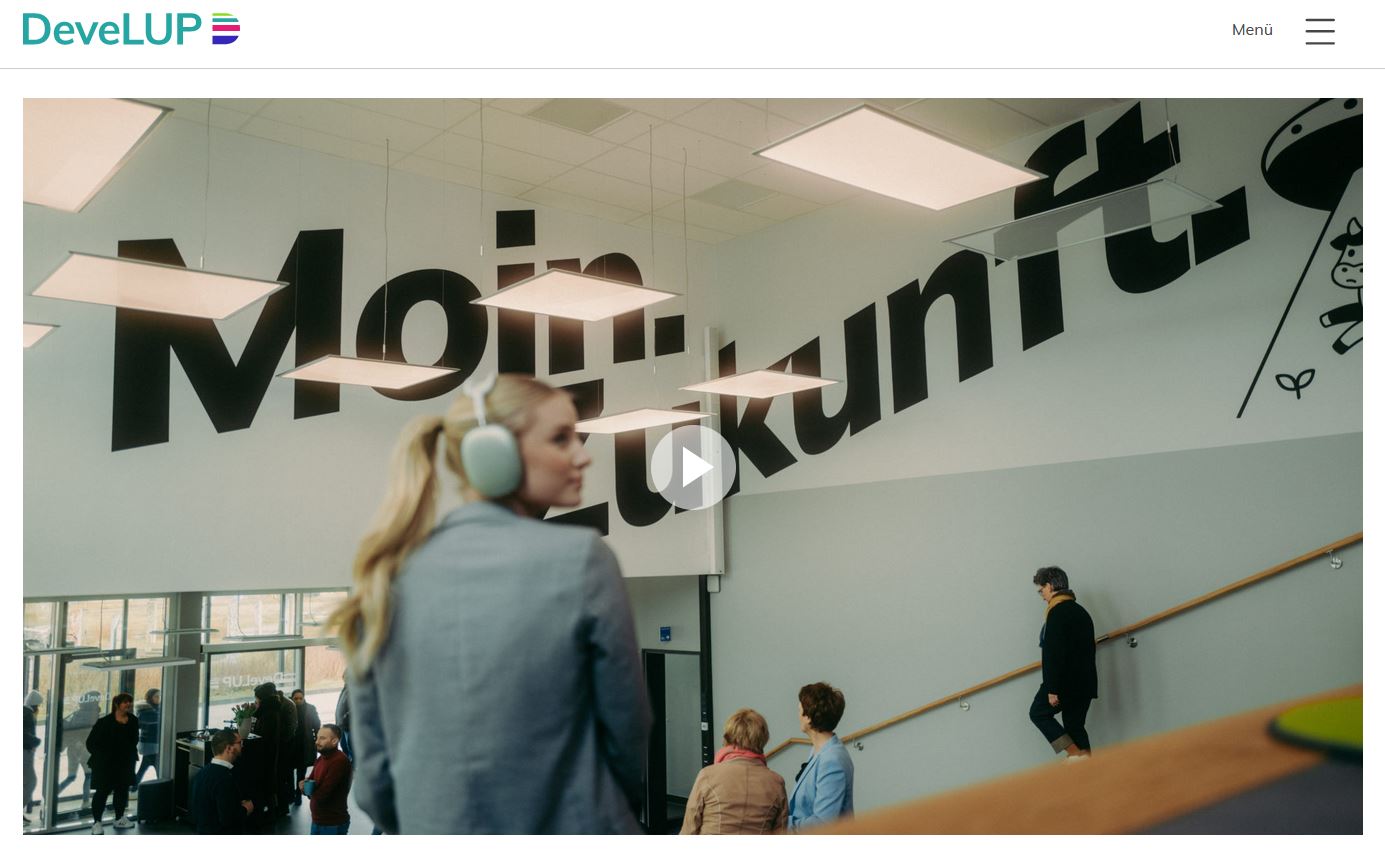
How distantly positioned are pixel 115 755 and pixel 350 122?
14.8ft

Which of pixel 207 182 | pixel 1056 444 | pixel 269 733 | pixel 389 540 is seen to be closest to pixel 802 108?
pixel 1056 444

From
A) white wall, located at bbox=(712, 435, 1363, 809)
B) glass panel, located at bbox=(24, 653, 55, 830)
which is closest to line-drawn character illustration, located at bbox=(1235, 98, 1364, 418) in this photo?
white wall, located at bbox=(712, 435, 1363, 809)

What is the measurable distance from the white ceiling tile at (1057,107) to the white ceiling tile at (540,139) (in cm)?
258

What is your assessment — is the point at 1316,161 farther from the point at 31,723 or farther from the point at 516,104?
the point at 31,723

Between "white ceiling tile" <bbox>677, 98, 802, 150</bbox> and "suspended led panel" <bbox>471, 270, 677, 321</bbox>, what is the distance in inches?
64.1

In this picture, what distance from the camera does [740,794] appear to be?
3369 mm

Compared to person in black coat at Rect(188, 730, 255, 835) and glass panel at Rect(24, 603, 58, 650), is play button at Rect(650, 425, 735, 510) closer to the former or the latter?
person in black coat at Rect(188, 730, 255, 835)

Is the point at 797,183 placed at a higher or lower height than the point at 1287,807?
higher

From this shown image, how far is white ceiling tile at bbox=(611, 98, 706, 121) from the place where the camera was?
5.71 m

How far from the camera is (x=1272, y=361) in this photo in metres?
4.94
